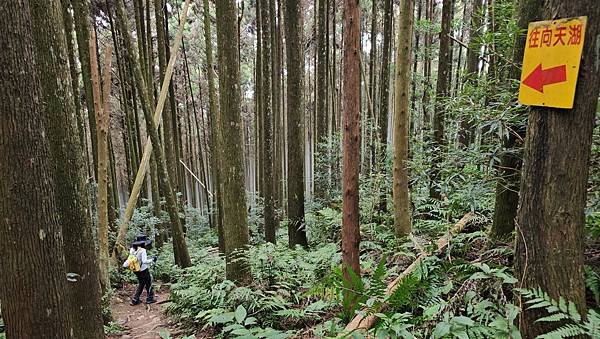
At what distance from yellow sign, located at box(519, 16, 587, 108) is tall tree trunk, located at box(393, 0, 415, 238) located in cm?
239

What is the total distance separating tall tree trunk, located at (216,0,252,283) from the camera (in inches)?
162

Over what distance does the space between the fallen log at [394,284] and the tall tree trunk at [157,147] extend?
4.83 metres

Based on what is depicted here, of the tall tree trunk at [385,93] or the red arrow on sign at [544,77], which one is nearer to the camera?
the red arrow on sign at [544,77]

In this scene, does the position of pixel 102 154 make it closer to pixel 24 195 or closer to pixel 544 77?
pixel 24 195

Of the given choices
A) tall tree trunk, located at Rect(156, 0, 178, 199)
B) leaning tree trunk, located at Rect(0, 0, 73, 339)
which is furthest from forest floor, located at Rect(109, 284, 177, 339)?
tall tree trunk, located at Rect(156, 0, 178, 199)

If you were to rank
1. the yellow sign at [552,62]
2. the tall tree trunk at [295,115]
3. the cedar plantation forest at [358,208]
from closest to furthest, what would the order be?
1. the yellow sign at [552,62]
2. the cedar plantation forest at [358,208]
3. the tall tree trunk at [295,115]

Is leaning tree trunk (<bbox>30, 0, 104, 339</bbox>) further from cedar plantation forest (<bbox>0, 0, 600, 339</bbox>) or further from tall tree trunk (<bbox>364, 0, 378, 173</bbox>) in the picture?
tall tree trunk (<bbox>364, 0, 378, 173</bbox>)

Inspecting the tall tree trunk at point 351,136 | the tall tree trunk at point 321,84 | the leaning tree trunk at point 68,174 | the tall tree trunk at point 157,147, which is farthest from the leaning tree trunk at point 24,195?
the tall tree trunk at point 321,84

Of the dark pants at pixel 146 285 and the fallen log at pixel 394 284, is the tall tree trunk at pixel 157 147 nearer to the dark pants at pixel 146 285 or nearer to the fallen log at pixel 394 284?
the dark pants at pixel 146 285

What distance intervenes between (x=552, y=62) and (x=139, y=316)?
657cm

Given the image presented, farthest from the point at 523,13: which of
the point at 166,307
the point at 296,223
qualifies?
the point at 166,307

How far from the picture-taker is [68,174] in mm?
3402

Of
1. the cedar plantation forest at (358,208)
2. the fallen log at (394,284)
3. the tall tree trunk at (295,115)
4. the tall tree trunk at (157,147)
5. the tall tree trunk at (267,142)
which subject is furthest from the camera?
the tall tree trunk at (267,142)

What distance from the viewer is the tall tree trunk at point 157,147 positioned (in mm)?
A: 5879
